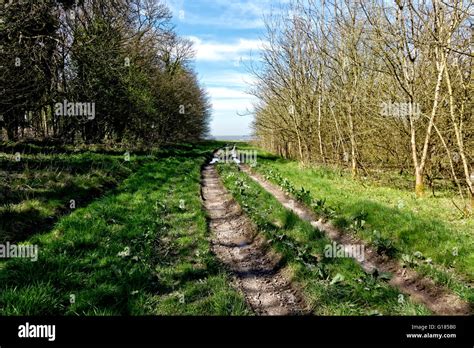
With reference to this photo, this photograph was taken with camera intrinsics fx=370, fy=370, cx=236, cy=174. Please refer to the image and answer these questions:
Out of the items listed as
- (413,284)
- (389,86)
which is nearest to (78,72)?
(389,86)

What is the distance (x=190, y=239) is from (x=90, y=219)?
2281 mm

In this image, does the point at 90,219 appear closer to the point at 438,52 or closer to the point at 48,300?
the point at 48,300

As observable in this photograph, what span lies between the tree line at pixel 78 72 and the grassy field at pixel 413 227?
949cm

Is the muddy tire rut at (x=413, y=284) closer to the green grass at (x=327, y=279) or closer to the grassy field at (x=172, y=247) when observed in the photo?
the grassy field at (x=172, y=247)

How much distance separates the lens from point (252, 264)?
21.7 ft

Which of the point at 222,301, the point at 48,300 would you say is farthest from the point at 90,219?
the point at 222,301

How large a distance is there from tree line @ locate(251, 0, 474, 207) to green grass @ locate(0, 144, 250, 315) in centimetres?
565

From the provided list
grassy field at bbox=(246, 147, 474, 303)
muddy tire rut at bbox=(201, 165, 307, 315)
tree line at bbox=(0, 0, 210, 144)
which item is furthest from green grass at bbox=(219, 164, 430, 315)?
tree line at bbox=(0, 0, 210, 144)

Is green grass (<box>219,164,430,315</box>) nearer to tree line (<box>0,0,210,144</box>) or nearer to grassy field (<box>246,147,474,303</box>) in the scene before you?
grassy field (<box>246,147,474,303</box>)

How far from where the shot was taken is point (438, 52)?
1083 centimetres

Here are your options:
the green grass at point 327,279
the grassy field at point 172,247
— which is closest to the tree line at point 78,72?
the grassy field at point 172,247

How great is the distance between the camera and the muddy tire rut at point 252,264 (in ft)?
16.6

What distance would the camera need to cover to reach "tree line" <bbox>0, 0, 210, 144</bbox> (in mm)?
11648

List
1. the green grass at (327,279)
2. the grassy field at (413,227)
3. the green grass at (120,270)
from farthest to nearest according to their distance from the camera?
the grassy field at (413,227), the green grass at (327,279), the green grass at (120,270)
